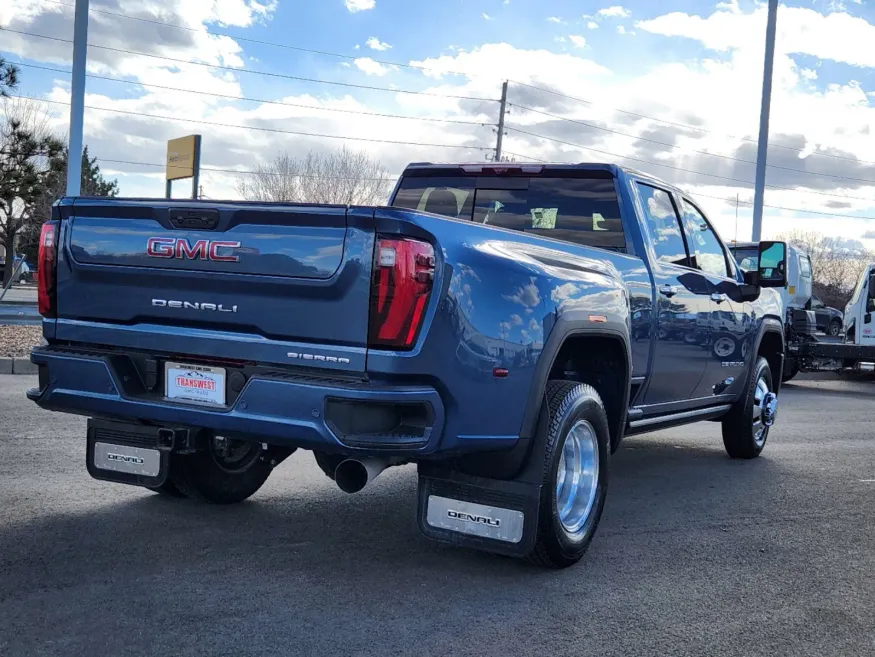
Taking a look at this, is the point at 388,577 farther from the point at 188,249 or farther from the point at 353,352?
the point at 188,249

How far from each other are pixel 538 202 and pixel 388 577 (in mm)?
2663

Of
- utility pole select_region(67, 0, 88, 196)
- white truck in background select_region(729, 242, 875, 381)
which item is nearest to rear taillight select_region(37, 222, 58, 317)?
utility pole select_region(67, 0, 88, 196)

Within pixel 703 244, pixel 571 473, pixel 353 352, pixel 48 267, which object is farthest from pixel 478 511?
pixel 703 244

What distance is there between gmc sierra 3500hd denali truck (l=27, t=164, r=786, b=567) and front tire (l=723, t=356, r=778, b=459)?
2.74 meters

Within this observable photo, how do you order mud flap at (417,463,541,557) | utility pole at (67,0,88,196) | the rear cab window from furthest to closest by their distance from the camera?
utility pole at (67,0,88,196) < the rear cab window < mud flap at (417,463,541,557)

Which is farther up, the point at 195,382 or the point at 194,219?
the point at 194,219

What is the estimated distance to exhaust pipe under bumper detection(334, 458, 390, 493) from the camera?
387cm

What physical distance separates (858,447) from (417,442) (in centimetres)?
668

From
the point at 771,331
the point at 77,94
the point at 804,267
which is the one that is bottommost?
the point at 771,331

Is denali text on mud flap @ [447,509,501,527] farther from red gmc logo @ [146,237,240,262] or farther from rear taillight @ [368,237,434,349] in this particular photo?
red gmc logo @ [146,237,240,262]

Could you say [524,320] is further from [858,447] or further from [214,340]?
[858,447]

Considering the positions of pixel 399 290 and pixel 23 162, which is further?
pixel 23 162

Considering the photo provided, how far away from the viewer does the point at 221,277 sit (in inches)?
153

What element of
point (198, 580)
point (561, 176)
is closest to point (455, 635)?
point (198, 580)
